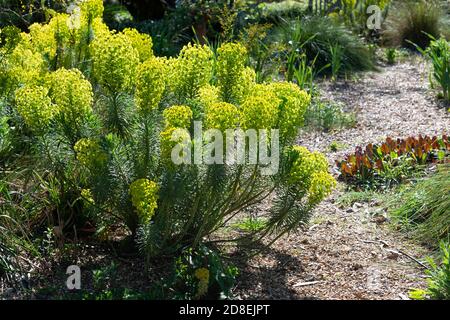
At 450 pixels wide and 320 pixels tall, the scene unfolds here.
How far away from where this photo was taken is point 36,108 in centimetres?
344

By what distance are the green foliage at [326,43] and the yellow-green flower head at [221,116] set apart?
5216 millimetres

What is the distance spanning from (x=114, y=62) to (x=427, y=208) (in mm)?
2243

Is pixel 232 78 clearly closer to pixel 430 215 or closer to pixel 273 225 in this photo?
pixel 273 225

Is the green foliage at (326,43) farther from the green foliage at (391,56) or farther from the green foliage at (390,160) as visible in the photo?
the green foliage at (390,160)

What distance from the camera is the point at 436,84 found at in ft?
26.2

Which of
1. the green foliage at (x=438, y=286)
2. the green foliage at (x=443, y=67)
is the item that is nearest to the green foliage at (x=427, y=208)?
the green foliage at (x=438, y=286)

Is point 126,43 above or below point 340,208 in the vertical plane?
above

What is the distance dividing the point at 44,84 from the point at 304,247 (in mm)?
1727

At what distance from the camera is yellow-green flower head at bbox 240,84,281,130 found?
3336 mm

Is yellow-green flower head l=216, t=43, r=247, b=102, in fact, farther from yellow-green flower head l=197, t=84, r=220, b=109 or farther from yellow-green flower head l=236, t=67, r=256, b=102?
yellow-green flower head l=197, t=84, r=220, b=109

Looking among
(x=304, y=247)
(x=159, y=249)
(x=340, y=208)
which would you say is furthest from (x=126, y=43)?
(x=340, y=208)

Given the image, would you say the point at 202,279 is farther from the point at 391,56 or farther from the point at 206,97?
the point at 391,56

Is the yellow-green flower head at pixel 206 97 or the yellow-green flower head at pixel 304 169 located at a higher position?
the yellow-green flower head at pixel 206 97

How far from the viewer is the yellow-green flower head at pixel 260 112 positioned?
10.9ft
